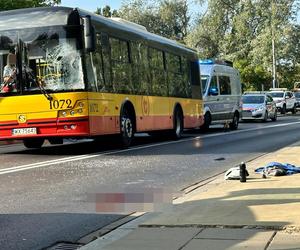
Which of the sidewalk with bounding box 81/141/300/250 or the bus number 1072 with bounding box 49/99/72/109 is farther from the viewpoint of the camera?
the bus number 1072 with bounding box 49/99/72/109

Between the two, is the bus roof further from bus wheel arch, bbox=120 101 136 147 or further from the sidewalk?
the sidewalk

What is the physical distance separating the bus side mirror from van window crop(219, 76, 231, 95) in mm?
13839

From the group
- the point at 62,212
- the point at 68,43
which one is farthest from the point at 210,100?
the point at 62,212

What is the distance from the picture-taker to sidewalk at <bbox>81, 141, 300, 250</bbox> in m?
5.76

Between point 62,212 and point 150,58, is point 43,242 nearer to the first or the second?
point 62,212

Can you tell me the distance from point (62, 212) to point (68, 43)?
6861mm

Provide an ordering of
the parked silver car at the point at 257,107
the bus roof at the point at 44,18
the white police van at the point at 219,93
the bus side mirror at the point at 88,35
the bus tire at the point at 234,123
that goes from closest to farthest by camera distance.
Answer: the bus side mirror at the point at 88,35 → the bus roof at the point at 44,18 → the white police van at the point at 219,93 → the bus tire at the point at 234,123 → the parked silver car at the point at 257,107

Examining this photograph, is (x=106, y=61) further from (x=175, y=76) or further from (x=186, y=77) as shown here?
(x=186, y=77)

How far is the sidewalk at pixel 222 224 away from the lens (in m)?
5.76

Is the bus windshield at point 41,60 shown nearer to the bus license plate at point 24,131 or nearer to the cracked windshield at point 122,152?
the cracked windshield at point 122,152

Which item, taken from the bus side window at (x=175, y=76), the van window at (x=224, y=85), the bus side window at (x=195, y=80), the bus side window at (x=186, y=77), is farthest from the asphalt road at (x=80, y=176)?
the van window at (x=224, y=85)

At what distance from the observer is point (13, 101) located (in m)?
14.1

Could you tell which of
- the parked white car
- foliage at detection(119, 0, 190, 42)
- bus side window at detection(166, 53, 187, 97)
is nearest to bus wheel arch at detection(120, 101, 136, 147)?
bus side window at detection(166, 53, 187, 97)

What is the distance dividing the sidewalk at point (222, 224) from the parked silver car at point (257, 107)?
26235 millimetres
